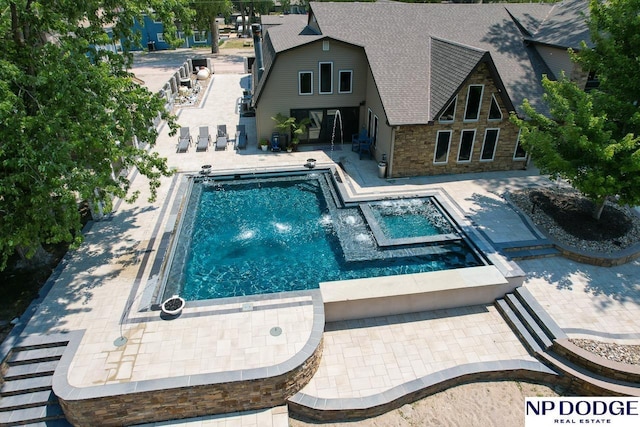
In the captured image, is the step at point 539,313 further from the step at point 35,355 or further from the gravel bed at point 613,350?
the step at point 35,355

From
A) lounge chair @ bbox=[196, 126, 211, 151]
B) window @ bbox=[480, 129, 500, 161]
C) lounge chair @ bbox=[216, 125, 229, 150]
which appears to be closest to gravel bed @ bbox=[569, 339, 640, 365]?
window @ bbox=[480, 129, 500, 161]

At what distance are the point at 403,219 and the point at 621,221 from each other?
8772 millimetres

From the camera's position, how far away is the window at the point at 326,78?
21953 millimetres

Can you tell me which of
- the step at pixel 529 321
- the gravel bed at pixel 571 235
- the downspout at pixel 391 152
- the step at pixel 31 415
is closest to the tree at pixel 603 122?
the gravel bed at pixel 571 235

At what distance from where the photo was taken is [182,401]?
9461 mm

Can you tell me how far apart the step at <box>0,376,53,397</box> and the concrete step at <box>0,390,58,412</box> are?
0.09 metres

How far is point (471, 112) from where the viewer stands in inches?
754

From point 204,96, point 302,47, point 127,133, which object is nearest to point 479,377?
point 127,133

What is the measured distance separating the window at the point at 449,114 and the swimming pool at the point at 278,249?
620 cm

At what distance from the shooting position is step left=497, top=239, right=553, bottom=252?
14.7m

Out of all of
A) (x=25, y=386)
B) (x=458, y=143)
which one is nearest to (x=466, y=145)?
(x=458, y=143)

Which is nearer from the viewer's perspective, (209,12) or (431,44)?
(431,44)

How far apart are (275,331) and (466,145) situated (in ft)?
46.6

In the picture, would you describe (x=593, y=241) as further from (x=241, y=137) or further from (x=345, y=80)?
(x=241, y=137)
